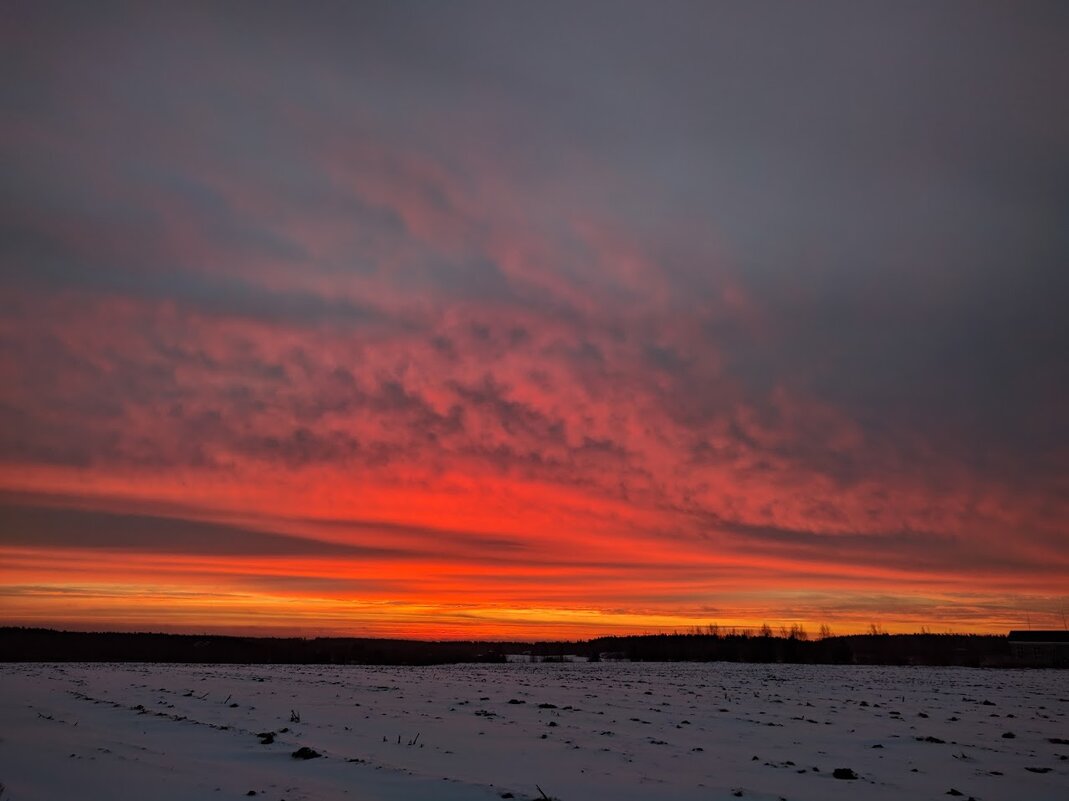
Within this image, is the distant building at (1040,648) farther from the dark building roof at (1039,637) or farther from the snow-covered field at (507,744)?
the snow-covered field at (507,744)

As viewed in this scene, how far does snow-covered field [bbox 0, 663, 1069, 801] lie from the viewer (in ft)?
51.2

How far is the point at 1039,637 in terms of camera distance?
386ft

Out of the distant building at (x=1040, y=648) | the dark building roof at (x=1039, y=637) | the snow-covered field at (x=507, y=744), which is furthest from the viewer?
the dark building roof at (x=1039, y=637)

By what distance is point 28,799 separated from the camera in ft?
42.3

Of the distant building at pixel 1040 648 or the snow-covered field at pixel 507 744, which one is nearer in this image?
the snow-covered field at pixel 507 744

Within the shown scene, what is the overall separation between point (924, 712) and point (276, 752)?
28645 millimetres

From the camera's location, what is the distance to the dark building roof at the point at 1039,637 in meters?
113

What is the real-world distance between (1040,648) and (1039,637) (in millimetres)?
10251

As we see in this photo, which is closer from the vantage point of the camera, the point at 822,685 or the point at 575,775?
the point at 575,775

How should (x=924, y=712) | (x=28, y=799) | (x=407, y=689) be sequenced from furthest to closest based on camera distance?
(x=407, y=689) < (x=924, y=712) < (x=28, y=799)

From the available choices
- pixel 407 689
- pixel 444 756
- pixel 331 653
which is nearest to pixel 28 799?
pixel 444 756

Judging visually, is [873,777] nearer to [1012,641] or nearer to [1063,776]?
[1063,776]

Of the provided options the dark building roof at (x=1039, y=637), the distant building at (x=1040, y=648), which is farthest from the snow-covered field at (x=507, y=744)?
the dark building roof at (x=1039, y=637)

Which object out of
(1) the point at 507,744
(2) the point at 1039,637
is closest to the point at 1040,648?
(2) the point at 1039,637
